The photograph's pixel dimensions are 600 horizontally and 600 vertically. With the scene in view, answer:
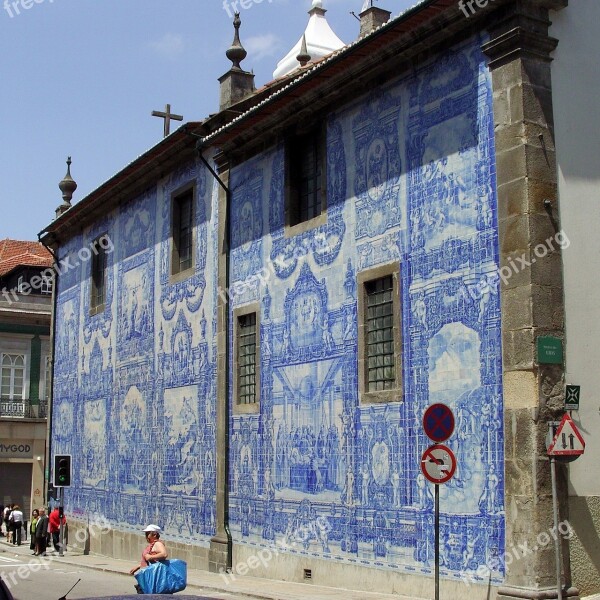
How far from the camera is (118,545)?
24.6m

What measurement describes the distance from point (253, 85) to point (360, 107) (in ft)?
19.5

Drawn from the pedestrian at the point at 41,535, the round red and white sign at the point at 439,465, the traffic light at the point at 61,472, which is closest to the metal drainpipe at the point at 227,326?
the traffic light at the point at 61,472

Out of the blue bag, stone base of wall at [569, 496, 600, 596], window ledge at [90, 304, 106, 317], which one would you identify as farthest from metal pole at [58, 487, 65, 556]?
the blue bag

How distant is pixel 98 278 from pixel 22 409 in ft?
54.2

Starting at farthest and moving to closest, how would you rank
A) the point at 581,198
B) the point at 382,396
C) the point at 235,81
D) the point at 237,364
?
the point at 235,81
the point at 237,364
the point at 382,396
the point at 581,198

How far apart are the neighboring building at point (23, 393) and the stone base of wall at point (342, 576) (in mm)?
26102

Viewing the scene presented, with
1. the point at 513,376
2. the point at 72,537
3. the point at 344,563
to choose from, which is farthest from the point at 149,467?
the point at 513,376

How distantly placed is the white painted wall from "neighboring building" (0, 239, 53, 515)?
107 feet

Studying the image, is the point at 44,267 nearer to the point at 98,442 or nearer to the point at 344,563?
the point at 98,442

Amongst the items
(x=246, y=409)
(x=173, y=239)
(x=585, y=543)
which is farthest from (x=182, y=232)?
(x=585, y=543)

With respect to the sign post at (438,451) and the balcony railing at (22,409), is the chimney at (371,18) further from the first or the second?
the balcony railing at (22,409)

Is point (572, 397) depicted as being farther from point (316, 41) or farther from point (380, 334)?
point (316, 41)

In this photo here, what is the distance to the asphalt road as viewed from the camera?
16578mm

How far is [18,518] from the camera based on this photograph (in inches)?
1233
